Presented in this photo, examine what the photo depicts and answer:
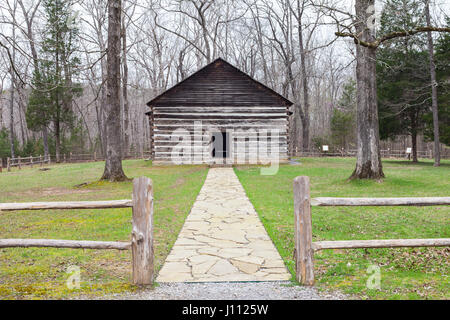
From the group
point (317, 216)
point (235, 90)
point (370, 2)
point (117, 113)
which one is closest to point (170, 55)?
point (235, 90)

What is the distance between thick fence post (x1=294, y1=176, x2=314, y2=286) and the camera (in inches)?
177

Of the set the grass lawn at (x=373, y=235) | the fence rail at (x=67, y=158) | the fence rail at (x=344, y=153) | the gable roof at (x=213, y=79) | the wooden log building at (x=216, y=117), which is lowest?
the grass lawn at (x=373, y=235)

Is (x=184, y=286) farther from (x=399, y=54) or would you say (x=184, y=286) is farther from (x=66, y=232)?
(x=399, y=54)

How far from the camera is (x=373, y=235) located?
714 cm

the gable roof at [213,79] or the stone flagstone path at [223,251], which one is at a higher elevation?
the gable roof at [213,79]

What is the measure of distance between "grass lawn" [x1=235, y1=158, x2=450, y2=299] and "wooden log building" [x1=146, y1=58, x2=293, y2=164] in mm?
11920

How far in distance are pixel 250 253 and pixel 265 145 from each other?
19947mm

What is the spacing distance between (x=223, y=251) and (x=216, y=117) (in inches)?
772

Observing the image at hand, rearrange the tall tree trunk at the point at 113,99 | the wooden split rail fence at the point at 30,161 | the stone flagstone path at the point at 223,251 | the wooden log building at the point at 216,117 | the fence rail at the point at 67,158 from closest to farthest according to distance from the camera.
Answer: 1. the stone flagstone path at the point at 223,251
2. the tall tree trunk at the point at 113,99
3. the wooden log building at the point at 216,117
4. the wooden split rail fence at the point at 30,161
5. the fence rail at the point at 67,158

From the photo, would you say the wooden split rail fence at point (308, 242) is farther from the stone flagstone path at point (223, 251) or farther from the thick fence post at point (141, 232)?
the thick fence post at point (141, 232)

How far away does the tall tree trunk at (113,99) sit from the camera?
1587 cm

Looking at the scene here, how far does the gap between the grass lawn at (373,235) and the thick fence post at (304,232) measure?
9.5 inches

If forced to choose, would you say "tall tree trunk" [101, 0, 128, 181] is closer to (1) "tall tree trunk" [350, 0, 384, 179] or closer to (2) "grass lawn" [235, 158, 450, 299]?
(2) "grass lawn" [235, 158, 450, 299]

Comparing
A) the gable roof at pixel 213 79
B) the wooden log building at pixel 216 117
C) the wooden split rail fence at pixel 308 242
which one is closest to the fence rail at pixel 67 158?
the wooden log building at pixel 216 117
